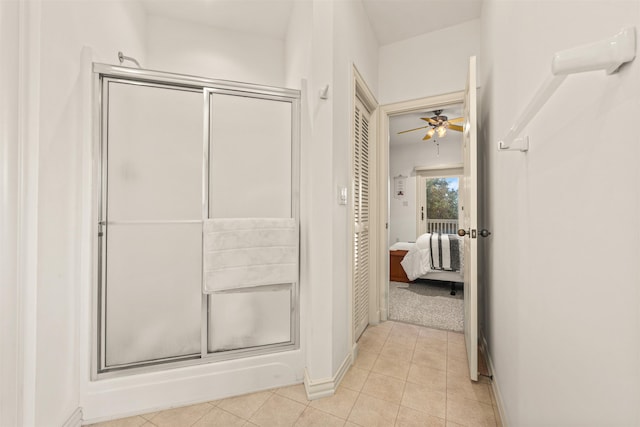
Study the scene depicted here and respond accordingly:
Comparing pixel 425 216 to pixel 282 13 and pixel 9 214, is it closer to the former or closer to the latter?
pixel 282 13

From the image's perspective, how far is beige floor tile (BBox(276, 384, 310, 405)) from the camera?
160cm

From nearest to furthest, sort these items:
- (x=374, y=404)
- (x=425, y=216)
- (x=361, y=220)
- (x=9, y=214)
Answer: (x=9, y=214), (x=374, y=404), (x=361, y=220), (x=425, y=216)

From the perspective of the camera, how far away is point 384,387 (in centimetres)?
172

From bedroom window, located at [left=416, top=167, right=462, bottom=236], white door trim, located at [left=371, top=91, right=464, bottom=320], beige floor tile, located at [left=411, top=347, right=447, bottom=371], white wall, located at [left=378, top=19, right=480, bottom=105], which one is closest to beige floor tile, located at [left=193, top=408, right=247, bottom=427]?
beige floor tile, located at [left=411, top=347, right=447, bottom=371]

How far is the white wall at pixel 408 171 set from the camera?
6.14 m

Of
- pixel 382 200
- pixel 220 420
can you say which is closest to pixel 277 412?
pixel 220 420

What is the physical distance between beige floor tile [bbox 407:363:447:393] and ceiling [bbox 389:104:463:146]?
125 inches

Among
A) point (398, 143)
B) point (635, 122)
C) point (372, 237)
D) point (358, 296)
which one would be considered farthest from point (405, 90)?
point (398, 143)

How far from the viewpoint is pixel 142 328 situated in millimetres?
1563

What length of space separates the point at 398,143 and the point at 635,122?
6.10 m

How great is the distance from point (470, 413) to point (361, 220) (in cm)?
146

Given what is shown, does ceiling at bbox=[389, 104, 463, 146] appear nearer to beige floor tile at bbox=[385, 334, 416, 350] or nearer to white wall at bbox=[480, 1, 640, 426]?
beige floor tile at bbox=[385, 334, 416, 350]

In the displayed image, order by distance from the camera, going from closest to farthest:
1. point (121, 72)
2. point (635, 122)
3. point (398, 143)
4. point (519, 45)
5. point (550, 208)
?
Result: 1. point (635, 122)
2. point (550, 208)
3. point (519, 45)
4. point (121, 72)
5. point (398, 143)

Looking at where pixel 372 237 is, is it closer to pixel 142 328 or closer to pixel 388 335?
pixel 388 335
